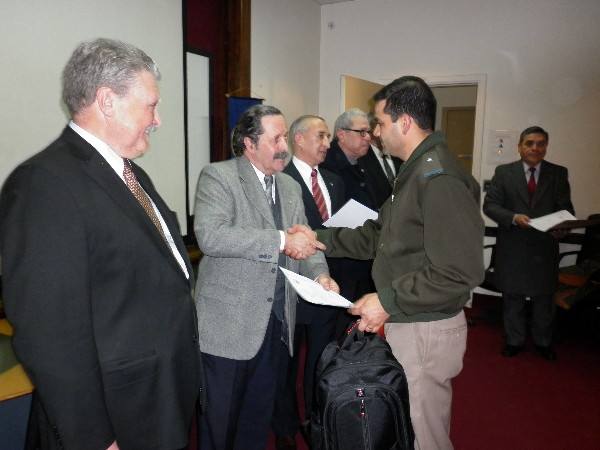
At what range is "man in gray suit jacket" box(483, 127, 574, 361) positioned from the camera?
352cm

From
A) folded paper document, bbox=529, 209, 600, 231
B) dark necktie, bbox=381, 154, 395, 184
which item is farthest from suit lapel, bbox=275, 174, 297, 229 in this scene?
folded paper document, bbox=529, 209, 600, 231

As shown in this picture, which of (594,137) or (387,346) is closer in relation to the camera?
(387,346)

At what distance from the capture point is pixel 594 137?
15.0 ft

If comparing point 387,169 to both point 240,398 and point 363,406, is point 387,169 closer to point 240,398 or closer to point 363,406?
point 240,398

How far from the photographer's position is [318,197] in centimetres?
276

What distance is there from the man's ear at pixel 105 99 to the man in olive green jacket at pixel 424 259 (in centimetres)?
97

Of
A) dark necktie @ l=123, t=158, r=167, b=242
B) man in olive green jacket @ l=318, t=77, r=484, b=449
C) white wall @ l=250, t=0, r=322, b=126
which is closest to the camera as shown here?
dark necktie @ l=123, t=158, r=167, b=242

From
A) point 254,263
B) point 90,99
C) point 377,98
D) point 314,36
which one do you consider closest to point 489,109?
point 314,36

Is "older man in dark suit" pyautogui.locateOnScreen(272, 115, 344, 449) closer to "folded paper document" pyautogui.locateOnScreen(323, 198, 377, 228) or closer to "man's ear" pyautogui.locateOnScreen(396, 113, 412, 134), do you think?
"folded paper document" pyautogui.locateOnScreen(323, 198, 377, 228)

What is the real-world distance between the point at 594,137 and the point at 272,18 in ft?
11.3

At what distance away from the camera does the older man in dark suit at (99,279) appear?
37.0 inches

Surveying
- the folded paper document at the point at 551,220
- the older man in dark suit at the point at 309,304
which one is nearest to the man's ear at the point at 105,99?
the older man in dark suit at the point at 309,304

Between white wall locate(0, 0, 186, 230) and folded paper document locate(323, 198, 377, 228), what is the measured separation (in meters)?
1.47

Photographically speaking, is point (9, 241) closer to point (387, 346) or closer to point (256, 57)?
point (387, 346)
